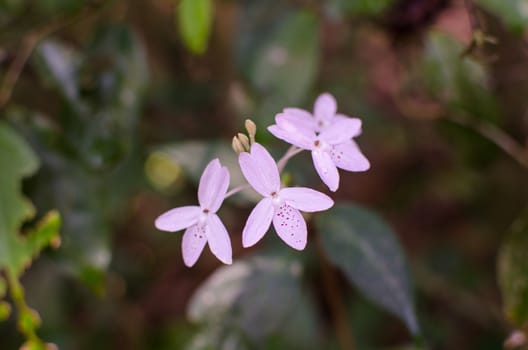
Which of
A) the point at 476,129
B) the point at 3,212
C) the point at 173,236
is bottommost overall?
the point at 476,129

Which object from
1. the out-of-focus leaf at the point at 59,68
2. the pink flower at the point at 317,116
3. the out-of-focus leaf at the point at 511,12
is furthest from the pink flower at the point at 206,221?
the out-of-focus leaf at the point at 511,12

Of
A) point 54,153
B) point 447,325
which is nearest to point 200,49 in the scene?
point 54,153

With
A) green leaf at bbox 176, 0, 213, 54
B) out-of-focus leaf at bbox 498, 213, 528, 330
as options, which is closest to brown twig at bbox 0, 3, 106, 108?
green leaf at bbox 176, 0, 213, 54

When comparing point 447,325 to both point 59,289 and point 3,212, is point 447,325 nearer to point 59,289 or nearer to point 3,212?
point 59,289

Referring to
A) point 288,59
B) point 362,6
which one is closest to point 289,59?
point 288,59

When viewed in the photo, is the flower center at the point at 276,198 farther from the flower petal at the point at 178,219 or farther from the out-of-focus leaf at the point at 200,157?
the out-of-focus leaf at the point at 200,157

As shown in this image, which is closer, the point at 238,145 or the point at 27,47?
the point at 238,145

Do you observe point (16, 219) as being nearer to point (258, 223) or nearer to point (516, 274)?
point (258, 223)
